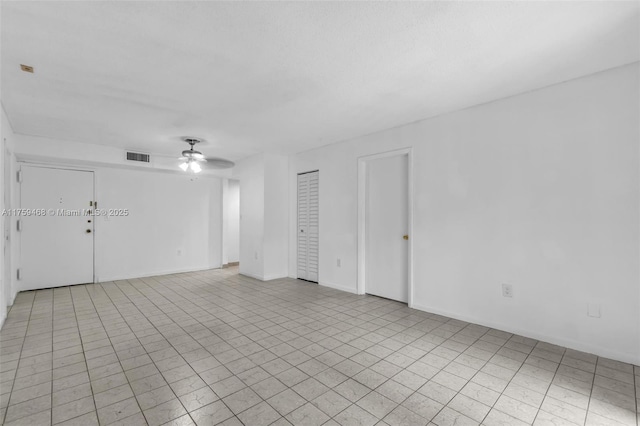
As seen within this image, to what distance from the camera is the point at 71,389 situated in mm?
2031

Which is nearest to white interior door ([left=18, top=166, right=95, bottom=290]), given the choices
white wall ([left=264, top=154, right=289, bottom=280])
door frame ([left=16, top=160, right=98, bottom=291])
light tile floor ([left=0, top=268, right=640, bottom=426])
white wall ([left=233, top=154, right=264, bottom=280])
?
door frame ([left=16, top=160, right=98, bottom=291])

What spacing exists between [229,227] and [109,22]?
591cm

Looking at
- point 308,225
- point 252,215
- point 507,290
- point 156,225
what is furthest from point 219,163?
point 507,290

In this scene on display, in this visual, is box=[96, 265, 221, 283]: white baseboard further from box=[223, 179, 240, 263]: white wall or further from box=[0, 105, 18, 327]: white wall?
box=[0, 105, 18, 327]: white wall

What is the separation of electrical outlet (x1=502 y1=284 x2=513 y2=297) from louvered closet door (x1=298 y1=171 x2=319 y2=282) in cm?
293

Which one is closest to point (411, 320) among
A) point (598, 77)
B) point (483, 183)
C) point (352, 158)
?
point (483, 183)

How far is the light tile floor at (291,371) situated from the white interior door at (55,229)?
133 cm

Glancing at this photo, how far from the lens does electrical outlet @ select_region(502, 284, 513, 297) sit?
116 inches

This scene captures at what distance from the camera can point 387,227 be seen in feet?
13.6

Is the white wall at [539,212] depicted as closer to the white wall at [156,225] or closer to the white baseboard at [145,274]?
the white wall at [156,225]

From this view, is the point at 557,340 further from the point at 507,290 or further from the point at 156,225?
the point at 156,225

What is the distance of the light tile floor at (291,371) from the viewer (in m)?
1.78

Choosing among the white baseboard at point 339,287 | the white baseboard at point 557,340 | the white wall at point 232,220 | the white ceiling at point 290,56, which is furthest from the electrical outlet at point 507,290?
the white wall at point 232,220

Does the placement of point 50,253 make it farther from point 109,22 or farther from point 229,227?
point 109,22
